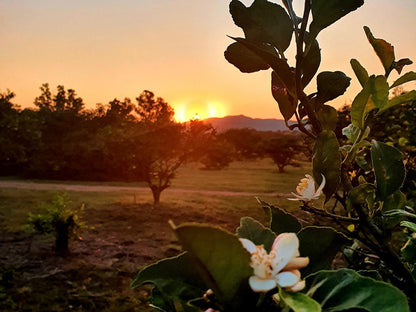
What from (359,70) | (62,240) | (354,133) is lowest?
Answer: (62,240)

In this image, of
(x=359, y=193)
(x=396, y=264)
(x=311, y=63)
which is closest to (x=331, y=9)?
(x=311, y=63)

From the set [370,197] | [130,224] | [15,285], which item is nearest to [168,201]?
[130,224]

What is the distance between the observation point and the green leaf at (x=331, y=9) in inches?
22.5

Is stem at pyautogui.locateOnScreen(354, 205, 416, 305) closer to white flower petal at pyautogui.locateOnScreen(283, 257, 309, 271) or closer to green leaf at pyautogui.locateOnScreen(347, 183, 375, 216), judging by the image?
green leaf at pyautogui.locateOnScreen(347, 183, 375, 216)

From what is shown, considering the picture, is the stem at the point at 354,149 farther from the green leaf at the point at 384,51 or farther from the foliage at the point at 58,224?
the foliage at the point at 58,224

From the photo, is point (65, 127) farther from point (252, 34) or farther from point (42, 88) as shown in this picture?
point (252, 34)

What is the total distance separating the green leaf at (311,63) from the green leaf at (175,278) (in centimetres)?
38

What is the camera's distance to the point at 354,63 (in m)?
0.67

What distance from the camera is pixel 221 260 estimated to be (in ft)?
1.19

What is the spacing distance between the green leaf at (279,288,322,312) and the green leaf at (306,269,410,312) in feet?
0.14

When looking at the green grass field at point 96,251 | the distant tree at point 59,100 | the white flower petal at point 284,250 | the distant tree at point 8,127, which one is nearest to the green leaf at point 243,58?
the white flower petal at point 284,250

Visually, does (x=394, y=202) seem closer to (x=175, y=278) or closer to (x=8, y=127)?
(x=175, y=278)

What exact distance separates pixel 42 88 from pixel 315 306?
34.0 meters

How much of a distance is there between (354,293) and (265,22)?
0.43 m
